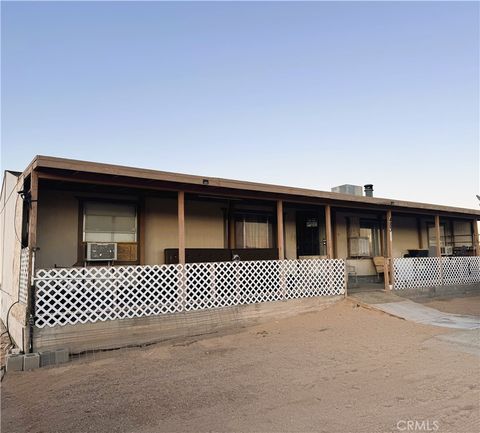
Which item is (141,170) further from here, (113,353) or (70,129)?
(70,129)

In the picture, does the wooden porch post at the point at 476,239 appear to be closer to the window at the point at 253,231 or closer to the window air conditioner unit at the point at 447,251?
the window air conditioner unit at the point at 447,251

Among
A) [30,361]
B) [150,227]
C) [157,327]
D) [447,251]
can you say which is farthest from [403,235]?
[30,361]

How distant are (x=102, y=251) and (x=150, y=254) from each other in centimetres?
Result: 124

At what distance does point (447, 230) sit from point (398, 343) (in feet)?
37.1

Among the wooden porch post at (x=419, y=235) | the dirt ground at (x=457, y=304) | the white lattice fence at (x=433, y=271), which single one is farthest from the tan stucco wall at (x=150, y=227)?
the wooden porch post at (x=419, y=235)

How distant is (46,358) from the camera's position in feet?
18.6

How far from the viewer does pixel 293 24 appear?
37.5 feet

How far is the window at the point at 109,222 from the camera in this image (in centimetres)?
831

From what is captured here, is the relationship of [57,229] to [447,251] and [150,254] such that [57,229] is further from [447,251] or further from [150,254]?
[447,251]

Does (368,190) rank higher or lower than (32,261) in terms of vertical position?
higher

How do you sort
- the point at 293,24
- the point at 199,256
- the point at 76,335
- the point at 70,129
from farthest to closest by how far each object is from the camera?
the point at 70,129
the point at 293,24
the point at 199,256
the point at 76,335

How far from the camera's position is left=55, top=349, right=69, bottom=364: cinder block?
574 centimetres

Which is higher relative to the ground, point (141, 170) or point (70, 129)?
point (70, 129)

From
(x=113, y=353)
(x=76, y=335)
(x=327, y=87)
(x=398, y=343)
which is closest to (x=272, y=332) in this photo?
(x=398, y=343)
